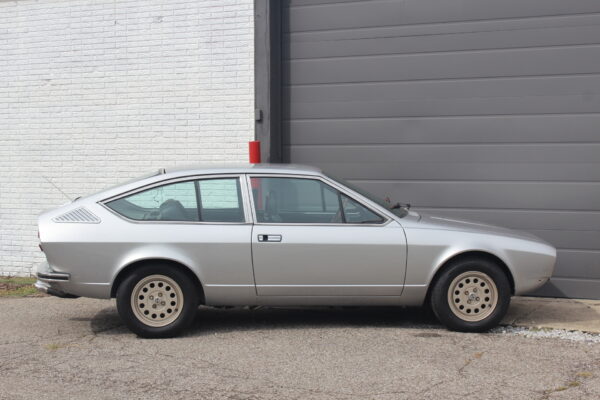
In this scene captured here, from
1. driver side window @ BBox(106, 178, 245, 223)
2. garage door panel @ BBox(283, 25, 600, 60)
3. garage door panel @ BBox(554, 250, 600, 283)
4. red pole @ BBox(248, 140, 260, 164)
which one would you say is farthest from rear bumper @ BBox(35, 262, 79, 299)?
garage door panel @ BBox(554, 250, 600, 283)

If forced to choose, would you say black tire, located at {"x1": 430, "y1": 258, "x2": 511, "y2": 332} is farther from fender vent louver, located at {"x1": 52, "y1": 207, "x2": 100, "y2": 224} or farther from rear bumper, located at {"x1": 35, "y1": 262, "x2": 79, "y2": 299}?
rear bumper, located at {"x1": 35, "y1": 262, "x2": 79, "y2": 299}

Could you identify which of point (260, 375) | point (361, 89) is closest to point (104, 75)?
point (361, 89)

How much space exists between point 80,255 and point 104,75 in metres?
4.05

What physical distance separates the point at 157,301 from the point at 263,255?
972 mm

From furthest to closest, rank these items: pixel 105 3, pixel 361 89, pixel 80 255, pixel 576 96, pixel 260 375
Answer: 1. pixel 105 3
2. pixel 361 89
3. pixel 576 96
4. pixel 80 255
5. pixel 260 375

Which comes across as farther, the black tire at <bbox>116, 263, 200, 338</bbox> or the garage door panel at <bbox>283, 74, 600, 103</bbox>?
the garage door panel at <bbox>283, 74, 600, 103</bbox>

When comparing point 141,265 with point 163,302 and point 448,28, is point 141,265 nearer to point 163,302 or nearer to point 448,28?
point 163,302

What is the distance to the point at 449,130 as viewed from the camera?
28.9 feet

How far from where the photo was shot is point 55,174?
33.2ft

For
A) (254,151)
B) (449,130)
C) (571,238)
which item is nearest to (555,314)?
(571,238)

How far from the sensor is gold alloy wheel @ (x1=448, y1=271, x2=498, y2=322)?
660cm

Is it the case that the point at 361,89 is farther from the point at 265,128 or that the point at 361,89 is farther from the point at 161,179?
the point at 161,179

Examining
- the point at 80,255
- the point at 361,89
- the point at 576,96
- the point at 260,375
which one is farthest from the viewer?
the point at 361,89

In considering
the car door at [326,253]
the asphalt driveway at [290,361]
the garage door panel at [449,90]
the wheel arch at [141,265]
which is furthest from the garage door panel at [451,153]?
the wheel arch at [141,265]
